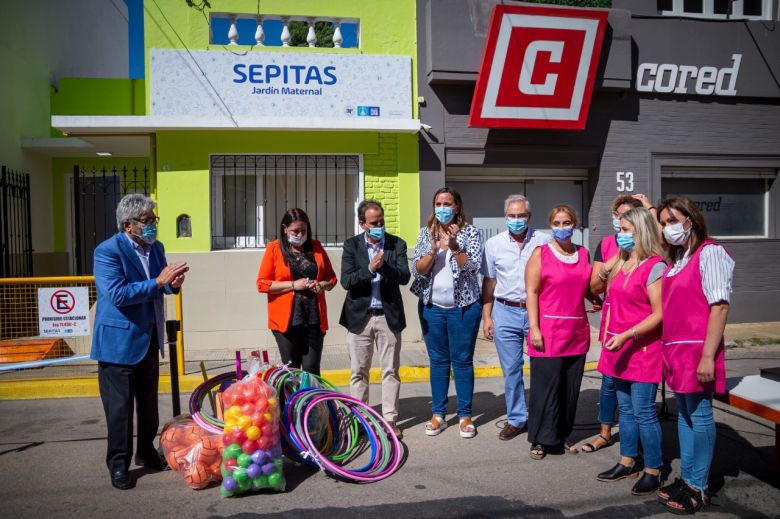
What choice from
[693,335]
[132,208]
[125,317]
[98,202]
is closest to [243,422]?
[125,317]

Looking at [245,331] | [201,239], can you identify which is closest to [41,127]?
[201,239]

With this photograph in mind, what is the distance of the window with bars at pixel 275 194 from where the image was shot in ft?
31.5

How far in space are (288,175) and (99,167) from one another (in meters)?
5.24

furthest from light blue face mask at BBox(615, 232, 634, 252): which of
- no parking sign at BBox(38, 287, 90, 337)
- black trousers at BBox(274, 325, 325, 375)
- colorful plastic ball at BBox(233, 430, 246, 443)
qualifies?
no parking sign at BBox(38, 287, 90, 337)

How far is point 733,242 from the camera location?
430 inches

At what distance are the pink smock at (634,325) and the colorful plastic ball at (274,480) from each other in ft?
7.75

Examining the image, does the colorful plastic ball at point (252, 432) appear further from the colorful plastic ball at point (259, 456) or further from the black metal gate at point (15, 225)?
the black metal gate at point (15, 225)

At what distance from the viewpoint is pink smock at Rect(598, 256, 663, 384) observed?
4.12 m

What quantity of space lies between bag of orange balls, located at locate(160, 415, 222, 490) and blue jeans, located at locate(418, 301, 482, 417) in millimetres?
1915

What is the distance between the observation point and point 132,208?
4.46 metres

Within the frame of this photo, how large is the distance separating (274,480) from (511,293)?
2369 mm

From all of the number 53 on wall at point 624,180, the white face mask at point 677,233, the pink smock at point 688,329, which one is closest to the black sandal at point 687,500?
the pink smock at point 688,329

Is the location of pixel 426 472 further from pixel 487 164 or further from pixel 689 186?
pixel 689 186

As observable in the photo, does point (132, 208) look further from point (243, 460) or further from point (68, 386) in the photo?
point (68, 386)
